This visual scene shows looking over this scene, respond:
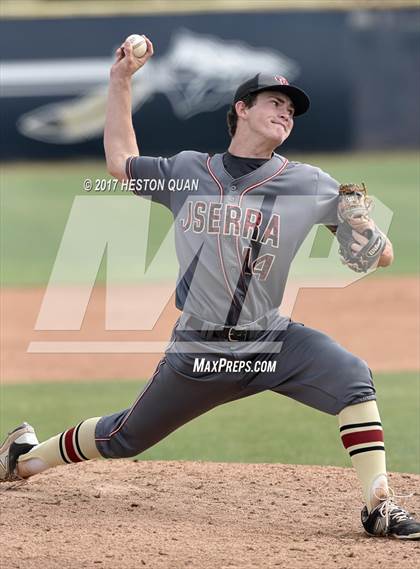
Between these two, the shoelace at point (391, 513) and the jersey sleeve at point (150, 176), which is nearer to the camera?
the shoelace at point (391, 513)

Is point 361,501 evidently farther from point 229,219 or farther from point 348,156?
point 348,156

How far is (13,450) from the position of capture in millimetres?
5551

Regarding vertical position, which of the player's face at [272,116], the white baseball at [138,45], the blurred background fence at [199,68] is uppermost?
the blurred background fence at [199,68]

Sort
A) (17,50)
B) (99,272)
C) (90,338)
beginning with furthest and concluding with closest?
1. (17,50)
2. (99,272)
3. (90,338)

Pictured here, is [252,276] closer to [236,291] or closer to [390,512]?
[236,291]

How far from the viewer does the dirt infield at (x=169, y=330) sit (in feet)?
31.6

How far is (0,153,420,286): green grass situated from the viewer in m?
15.0

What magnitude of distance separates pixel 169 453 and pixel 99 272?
312 inches

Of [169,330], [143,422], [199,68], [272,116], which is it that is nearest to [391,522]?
[143,422]

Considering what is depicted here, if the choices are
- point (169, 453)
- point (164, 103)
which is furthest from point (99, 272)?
point (164, 103)

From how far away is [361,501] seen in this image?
543 centimetres

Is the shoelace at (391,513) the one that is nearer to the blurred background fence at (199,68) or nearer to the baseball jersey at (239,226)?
the baseball jersey at (239,226)

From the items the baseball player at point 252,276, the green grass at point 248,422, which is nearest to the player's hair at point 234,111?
the baseball player at point 252,276

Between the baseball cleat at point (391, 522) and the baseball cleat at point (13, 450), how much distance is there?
6.19 feet
